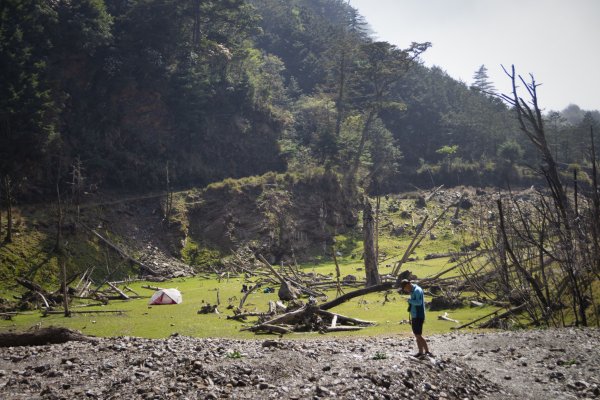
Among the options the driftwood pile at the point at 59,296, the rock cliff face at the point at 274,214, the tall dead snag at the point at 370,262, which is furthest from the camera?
the rock cliff face at the point at 274,214

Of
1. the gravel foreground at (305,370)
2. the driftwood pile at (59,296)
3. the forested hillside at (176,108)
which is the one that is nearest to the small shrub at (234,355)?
the gravel foreground at (305,370)

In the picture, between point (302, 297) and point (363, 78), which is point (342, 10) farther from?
point (302, 297)

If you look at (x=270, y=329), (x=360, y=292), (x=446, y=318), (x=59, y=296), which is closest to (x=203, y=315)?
(x=270, y=329)

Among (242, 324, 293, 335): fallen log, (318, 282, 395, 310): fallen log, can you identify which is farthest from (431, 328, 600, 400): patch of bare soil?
(242, 324, 293, 335): fallen log

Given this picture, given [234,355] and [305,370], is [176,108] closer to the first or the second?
[234,355]

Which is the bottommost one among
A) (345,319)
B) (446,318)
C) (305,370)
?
(446,318)

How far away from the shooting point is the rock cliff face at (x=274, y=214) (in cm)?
5003

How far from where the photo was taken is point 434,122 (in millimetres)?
102938

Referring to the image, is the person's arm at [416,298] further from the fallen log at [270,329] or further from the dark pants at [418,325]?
the fallen log at [270,329]

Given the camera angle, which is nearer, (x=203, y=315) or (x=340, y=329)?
(x=340, y=329)

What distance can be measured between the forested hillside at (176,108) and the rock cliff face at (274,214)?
5647mm

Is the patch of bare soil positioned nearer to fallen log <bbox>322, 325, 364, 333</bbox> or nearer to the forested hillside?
fallen log <bbox>322, 325, 364, 333</bbox>

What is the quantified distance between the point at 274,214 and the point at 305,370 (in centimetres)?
4041

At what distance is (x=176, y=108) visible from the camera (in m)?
60.6
